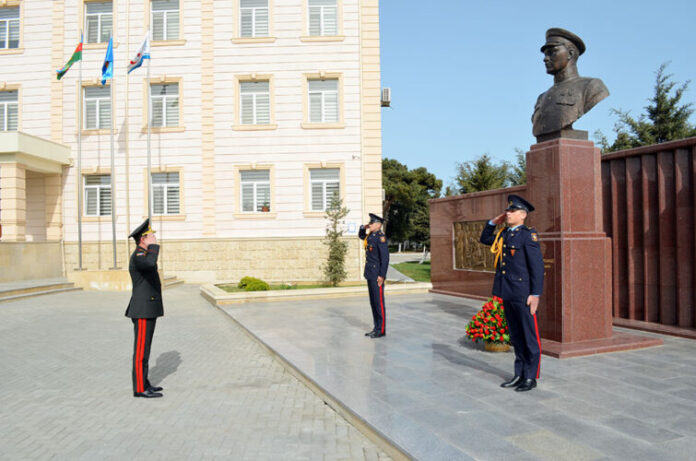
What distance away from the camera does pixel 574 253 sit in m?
6.86

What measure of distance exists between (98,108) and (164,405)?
60.6 feet

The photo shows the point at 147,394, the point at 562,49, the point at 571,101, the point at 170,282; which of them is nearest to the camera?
the point at 147,394

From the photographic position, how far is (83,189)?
20.3 m

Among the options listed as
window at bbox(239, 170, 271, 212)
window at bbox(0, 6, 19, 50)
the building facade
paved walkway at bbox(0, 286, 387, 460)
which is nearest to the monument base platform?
paved walkway at bbox(0, 286, 387, 460)

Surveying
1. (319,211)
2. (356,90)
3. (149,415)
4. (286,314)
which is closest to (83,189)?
(319,211)

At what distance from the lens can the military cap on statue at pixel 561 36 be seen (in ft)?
24.1

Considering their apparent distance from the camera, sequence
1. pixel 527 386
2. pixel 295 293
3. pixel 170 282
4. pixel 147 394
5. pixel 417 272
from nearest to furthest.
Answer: pixel 527 386 < pixel 147 394 < pixel 295 293 < pixel 170 282 < pixel 417 272

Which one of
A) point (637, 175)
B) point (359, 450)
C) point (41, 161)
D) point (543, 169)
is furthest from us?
point (41, 161)

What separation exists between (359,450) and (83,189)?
19.6 metres

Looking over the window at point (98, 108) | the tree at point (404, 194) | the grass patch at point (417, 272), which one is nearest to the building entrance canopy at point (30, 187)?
the window at point (98, 108)

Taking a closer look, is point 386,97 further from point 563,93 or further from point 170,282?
point 563,93

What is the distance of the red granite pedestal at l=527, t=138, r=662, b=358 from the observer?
6809 mm

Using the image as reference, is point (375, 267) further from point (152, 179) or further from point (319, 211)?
point (152, 179)

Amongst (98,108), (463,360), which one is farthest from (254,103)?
(463,360)
